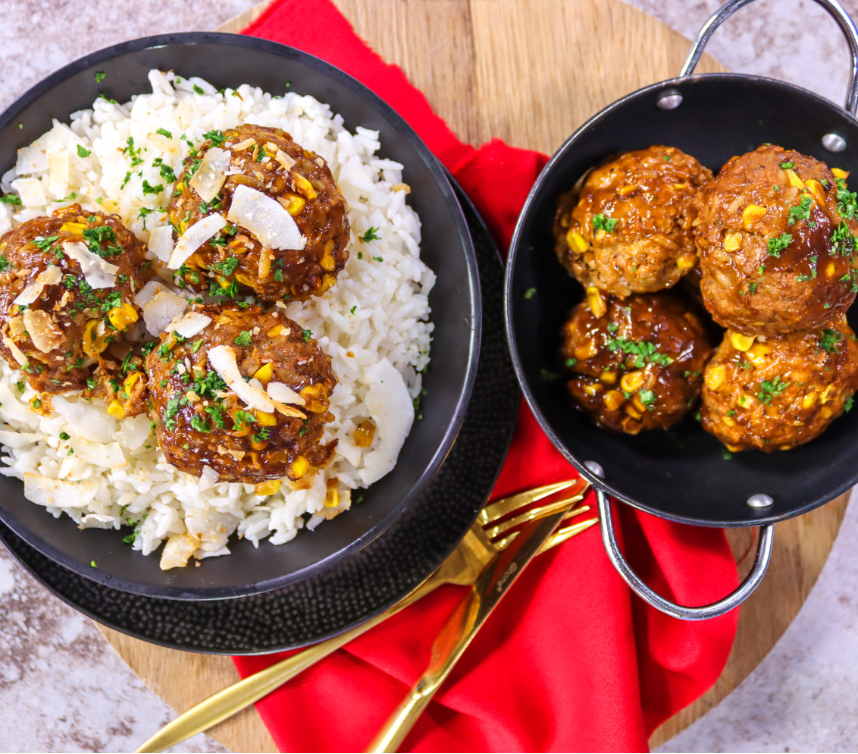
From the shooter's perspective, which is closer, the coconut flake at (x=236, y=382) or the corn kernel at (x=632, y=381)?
the coconut flake at (x=236, y=382)

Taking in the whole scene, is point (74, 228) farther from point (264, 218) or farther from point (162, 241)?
point (264, 218)

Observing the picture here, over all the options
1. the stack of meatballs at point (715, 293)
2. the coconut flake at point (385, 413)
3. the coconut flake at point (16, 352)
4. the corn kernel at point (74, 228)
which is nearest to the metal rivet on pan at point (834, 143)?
the stack of meatballs at point (715, 293)

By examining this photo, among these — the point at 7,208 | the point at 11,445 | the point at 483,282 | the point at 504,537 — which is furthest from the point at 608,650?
the point at 7,208

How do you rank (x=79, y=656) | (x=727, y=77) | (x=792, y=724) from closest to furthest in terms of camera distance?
1. (x=727, y=77)
2. (x=79, y=656)
3. (x=792, y=724)

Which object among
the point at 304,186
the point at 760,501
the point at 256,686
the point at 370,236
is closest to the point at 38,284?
the point at 304,186

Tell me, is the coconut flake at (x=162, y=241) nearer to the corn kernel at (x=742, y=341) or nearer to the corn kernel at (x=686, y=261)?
the corn kernel at (x=686, y=261)

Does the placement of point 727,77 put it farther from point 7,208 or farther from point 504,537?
point 7,208
